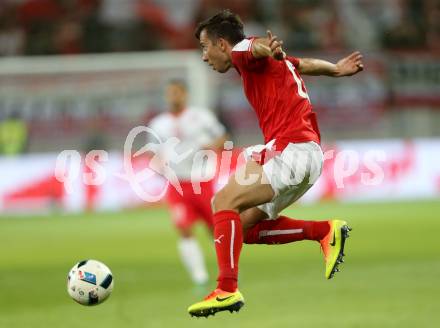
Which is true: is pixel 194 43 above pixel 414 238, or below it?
above

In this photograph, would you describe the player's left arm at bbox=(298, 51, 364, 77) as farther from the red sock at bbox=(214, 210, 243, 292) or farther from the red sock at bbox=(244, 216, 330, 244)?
the red sock at bbox=(214, 210, 243, 292)

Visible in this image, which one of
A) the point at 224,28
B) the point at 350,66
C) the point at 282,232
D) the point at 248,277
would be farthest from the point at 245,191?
the point at 248,277

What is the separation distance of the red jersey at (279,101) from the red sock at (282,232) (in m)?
0.77

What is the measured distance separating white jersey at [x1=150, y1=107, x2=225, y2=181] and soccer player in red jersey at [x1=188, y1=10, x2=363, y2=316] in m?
4.05

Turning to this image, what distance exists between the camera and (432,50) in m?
20.5

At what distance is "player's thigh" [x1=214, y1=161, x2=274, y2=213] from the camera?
5.87 m

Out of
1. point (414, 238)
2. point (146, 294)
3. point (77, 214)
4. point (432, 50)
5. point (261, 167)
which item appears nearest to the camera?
point (261, 167)

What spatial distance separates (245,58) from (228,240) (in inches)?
46.2

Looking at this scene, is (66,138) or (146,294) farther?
(66,138)

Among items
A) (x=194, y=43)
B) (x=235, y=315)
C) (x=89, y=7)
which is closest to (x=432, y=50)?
(x=194, y=43)

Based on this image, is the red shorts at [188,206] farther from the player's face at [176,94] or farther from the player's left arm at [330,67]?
the player's left arm at [330,67]

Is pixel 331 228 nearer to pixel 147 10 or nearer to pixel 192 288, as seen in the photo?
pixel 192 288

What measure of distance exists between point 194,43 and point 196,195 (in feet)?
39.9

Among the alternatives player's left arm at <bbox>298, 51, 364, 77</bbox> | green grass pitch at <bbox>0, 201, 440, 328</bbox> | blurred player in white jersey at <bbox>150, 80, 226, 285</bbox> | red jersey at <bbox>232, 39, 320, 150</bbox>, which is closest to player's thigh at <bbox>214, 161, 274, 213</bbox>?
red jersey at <bbox>232, 39, 320, 150</bbox>
